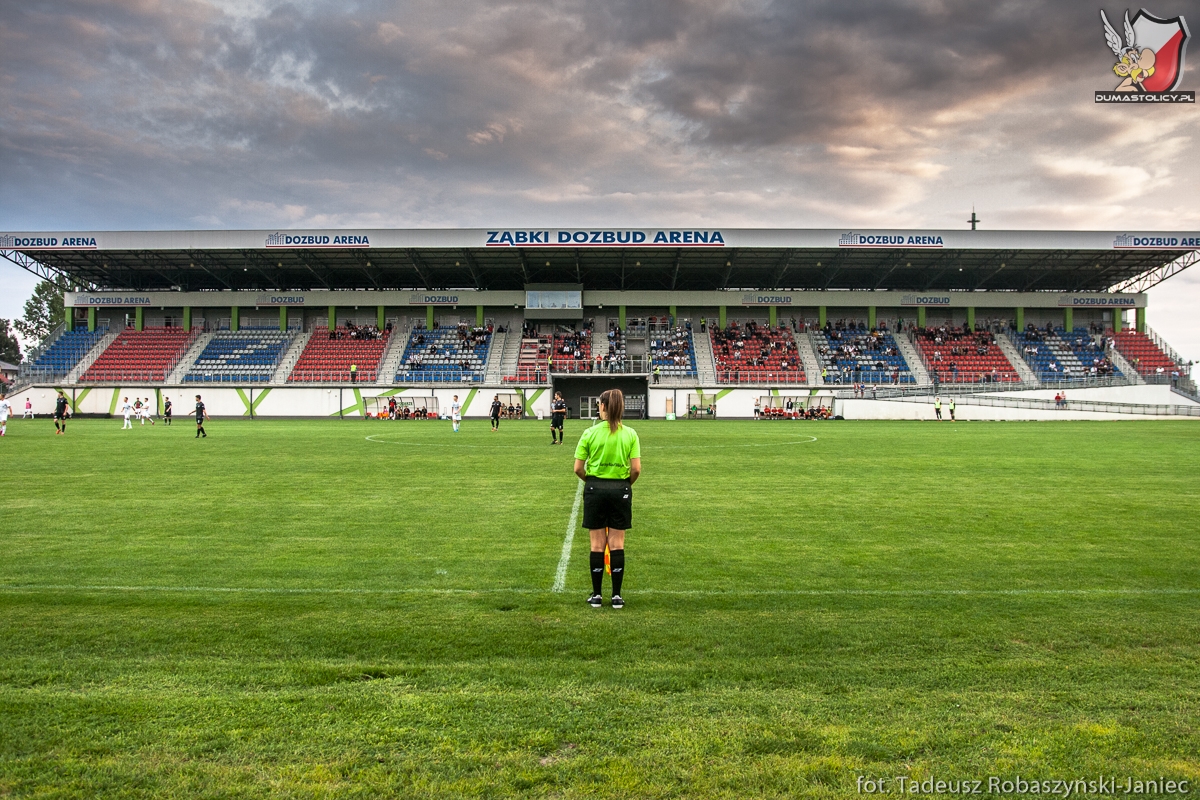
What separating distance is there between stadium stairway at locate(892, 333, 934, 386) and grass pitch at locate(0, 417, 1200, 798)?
48546 mm

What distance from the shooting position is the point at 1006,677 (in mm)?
4887

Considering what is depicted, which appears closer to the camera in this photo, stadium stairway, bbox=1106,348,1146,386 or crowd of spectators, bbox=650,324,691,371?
stadium stairway, bbox=1106,348,1146,386

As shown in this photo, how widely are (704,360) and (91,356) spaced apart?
50928 millimetres

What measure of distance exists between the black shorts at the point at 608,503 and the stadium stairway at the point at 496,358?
163 ft

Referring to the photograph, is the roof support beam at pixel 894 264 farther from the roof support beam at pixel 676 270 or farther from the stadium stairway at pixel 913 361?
the roof support beam at pixel 676 270

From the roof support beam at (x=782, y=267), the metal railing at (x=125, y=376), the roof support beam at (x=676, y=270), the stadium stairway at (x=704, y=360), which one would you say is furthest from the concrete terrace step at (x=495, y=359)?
the metal railing at (x=125, y=376)

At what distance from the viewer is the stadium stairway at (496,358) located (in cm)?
5788

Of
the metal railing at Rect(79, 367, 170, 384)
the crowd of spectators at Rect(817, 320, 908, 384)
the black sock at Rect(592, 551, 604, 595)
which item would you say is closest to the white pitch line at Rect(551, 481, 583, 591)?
the black sock at Rect(592, 551, 604, 595)

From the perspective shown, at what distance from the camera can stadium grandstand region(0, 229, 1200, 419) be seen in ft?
182

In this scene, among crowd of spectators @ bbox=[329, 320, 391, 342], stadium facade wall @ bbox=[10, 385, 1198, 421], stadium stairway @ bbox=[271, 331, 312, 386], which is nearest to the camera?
stadium facade wall @ bbox=[10, 385, 1198, 421]

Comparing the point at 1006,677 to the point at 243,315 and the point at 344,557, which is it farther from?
the point at 243,315

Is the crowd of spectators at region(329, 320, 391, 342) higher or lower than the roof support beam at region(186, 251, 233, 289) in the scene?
lower

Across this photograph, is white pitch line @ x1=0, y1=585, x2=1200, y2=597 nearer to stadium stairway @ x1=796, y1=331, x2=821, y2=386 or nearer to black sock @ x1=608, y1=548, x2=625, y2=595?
black sock @ x1=608, y1=548, x2=625, y2=595

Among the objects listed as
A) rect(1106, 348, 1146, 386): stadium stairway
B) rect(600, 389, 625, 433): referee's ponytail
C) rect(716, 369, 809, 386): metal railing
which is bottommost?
rect(600, 389, 625, 433): referee's ponytail
